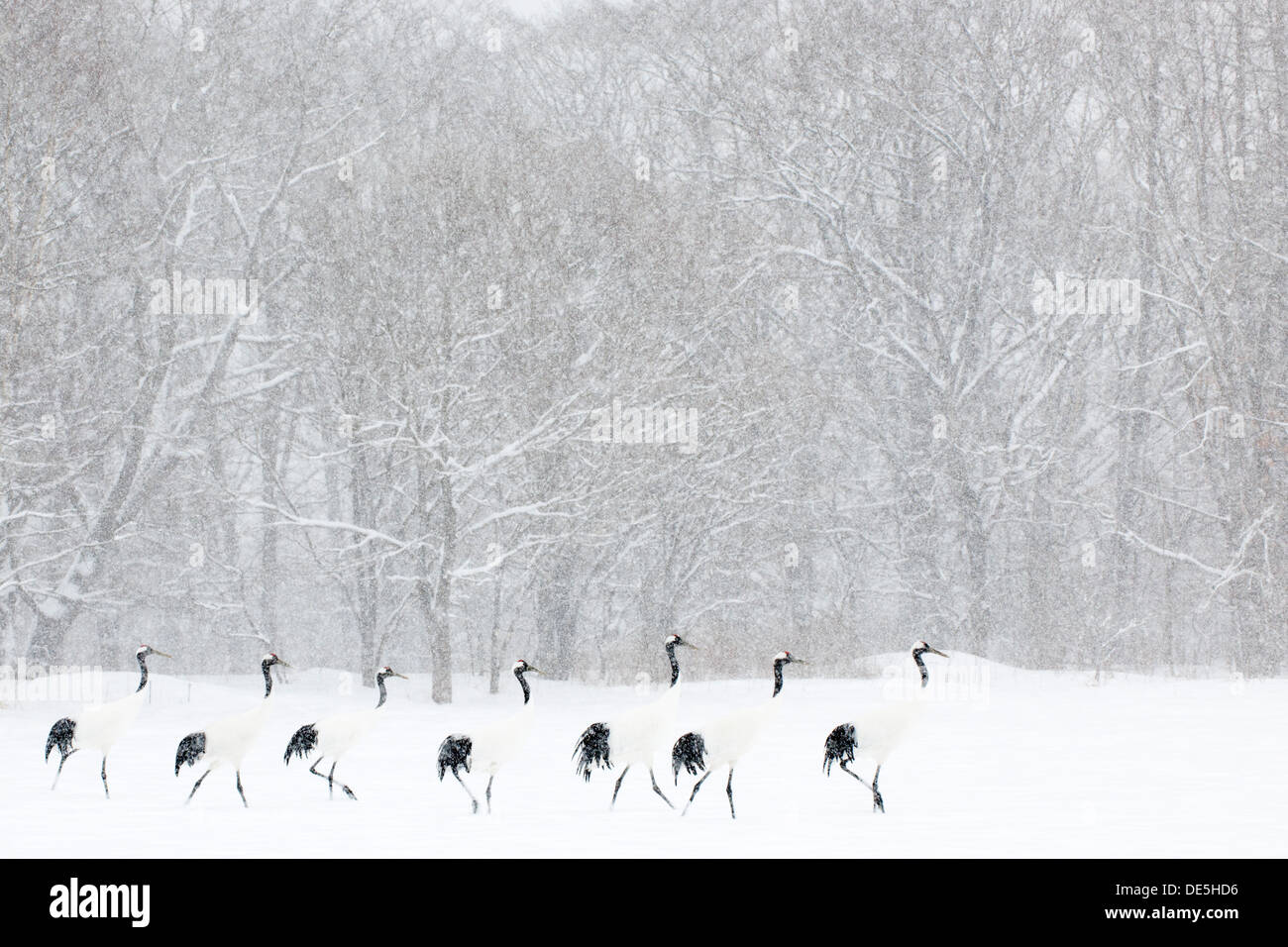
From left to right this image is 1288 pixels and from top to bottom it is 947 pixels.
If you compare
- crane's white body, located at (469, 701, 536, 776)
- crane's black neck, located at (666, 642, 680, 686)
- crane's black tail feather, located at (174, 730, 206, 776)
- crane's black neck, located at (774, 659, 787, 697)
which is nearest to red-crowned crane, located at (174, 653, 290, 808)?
crane's black tail feather, located at (174, 730, 206, 776)

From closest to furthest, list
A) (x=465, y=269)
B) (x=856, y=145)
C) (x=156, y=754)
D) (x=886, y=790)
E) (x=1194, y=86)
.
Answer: (x=886, y=790) → (x=156, y=754) → (x=465, y=269) → (x=1194, y=86) → (x=856, y=145)

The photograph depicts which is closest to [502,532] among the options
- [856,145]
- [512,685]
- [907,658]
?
[512,685]

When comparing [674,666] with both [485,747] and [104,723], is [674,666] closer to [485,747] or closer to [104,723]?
[485,747]

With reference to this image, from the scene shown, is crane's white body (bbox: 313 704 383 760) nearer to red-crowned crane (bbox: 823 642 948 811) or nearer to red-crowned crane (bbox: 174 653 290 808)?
red-crowned crane (bbox: 174 653 290 808)

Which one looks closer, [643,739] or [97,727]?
[643,739]

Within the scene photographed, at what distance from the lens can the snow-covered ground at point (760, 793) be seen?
1001 cm

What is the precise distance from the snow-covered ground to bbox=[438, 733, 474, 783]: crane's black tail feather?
0.39m

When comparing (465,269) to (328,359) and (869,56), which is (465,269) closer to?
(328,359)

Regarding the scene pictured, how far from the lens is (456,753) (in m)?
11.7

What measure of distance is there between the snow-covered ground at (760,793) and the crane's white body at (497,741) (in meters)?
0.40

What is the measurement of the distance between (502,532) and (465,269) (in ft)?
18.9

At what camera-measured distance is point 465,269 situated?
78.7 ft

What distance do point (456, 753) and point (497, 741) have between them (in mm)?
340

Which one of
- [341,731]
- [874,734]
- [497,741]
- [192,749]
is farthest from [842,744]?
[192,749]
